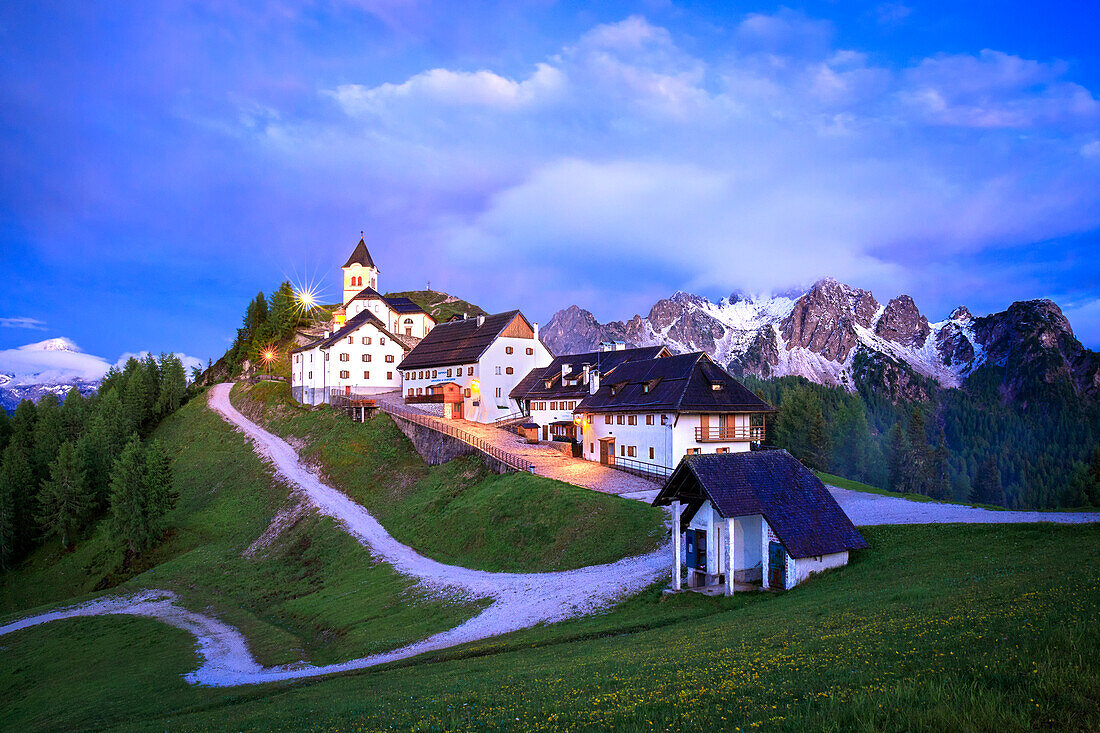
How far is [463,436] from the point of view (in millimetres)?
61688

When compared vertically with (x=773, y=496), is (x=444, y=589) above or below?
below

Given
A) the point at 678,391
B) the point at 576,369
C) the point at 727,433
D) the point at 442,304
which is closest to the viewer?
the point at 678,391

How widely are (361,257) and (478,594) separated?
396ft

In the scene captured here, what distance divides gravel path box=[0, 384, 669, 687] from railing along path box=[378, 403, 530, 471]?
11512mm

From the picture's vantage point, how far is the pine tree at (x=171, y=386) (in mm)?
109931

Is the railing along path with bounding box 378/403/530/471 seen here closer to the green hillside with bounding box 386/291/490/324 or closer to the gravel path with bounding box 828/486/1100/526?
the gravel path with bounding box 828/486/1100/526

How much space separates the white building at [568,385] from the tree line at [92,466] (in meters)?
41.7

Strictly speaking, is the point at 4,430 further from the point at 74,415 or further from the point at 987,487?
the point at 987,487

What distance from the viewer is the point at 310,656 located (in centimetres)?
2989

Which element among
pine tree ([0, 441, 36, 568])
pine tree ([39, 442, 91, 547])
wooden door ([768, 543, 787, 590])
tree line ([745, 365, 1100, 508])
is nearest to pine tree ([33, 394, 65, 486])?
pine tree ([0, 441, 36, 568])

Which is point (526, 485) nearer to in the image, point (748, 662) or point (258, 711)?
point (258, 711)

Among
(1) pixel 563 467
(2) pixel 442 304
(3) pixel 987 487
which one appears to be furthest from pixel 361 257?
(3) pixel 987 487

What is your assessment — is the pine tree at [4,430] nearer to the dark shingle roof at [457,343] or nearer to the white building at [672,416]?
the dark shingle roof at [457,343]

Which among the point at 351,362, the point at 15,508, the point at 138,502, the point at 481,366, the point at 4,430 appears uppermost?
the point at 351,362
